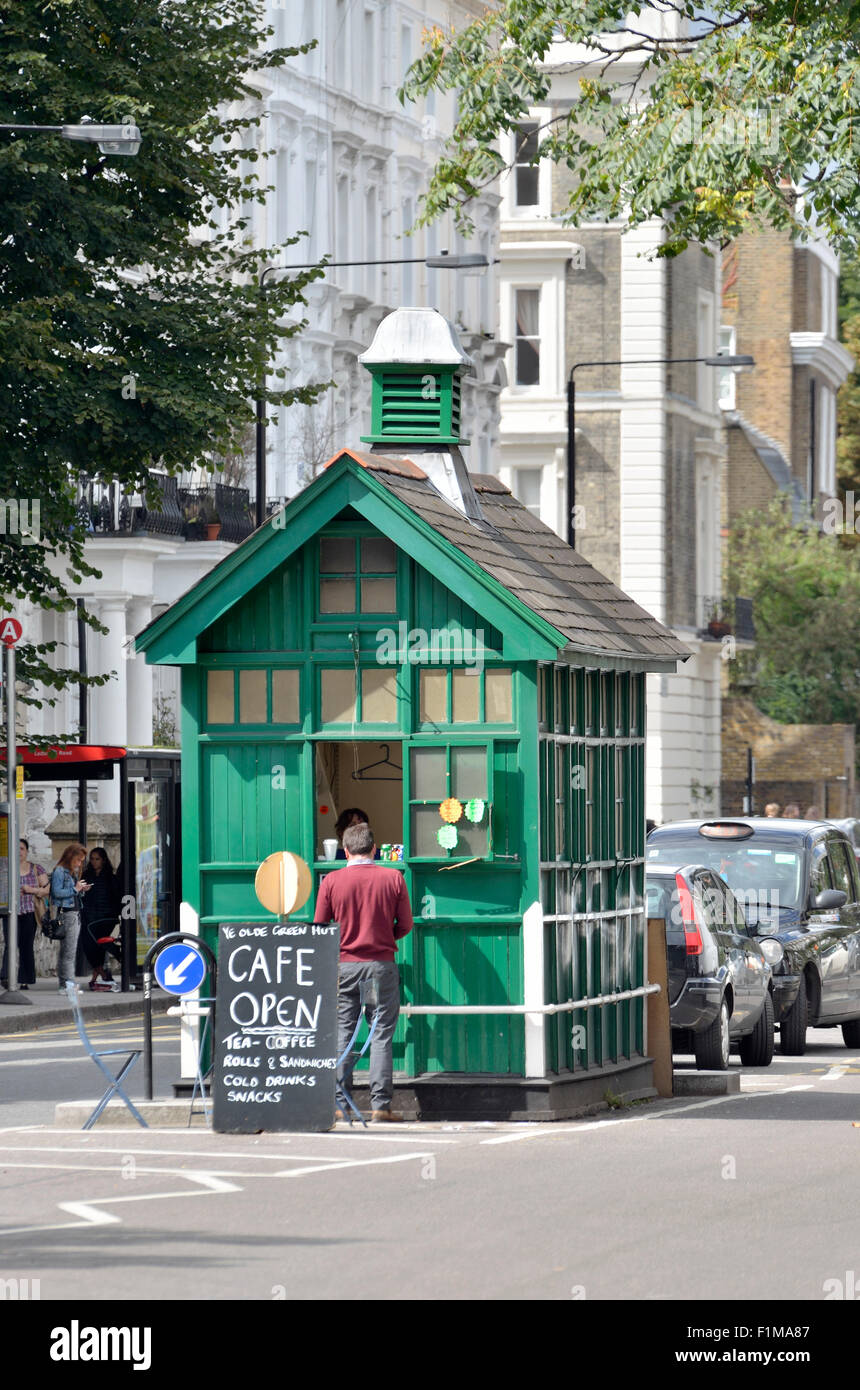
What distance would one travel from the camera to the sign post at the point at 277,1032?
50.1ft

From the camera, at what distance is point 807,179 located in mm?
21953

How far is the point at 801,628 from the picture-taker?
6969cm

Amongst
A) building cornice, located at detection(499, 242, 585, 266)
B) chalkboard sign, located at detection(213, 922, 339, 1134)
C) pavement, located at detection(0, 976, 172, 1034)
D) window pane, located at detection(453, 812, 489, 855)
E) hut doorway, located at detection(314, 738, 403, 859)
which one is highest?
building cornice, located at detection(499, 242, 585, 266)

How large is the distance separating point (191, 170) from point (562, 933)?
46.3 ft

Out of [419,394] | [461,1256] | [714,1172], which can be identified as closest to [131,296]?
[419,394]

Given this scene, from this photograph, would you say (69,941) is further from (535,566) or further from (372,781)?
(535,566)

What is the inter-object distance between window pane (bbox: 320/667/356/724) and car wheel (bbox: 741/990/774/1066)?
5996mm

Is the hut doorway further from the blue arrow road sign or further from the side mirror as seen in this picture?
the side mirror

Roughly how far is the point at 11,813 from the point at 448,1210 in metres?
16.7

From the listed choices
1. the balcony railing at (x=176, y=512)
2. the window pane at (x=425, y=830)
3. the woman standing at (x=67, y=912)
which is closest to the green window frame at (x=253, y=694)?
the window pane at (x=425, y=830)

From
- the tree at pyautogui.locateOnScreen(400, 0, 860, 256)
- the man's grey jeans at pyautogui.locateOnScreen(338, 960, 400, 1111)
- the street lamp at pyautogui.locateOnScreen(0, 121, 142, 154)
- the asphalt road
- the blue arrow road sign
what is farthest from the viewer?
the street lamp at pyautogui.locateOnScreen(0, 121, 142, 154)

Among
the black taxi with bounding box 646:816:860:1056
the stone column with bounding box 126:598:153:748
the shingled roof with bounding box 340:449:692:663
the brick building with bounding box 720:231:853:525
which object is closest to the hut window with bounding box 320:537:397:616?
the shingled roof with bounding box 340:449:692:663

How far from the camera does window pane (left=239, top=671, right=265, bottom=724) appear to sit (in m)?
16.9
